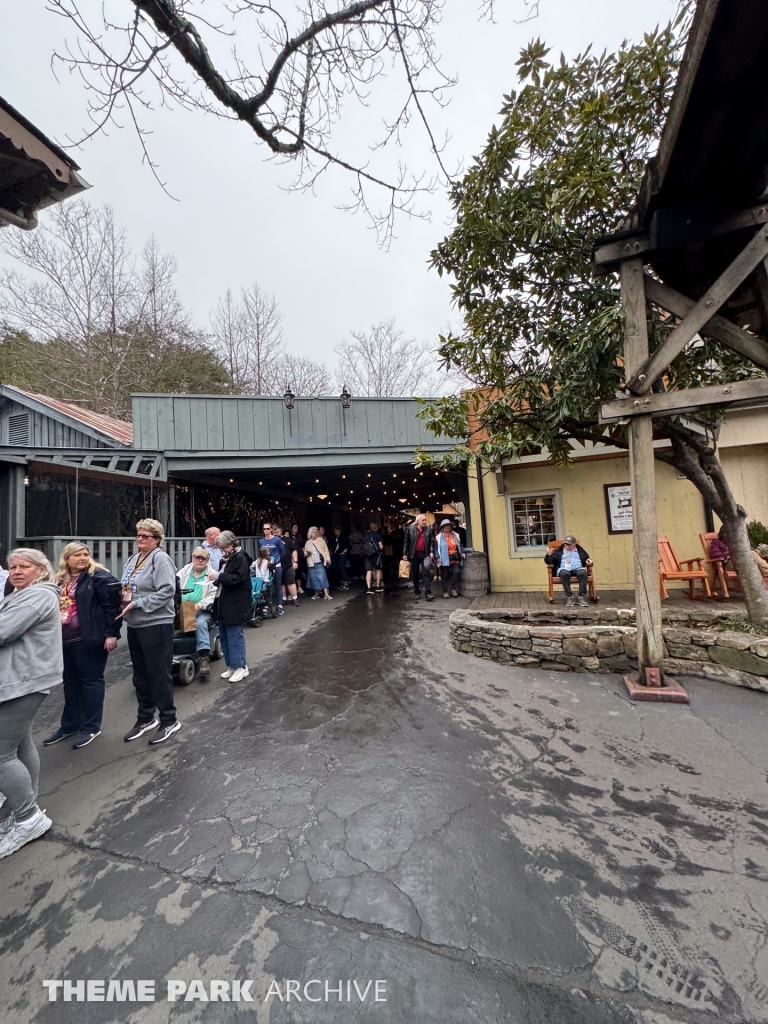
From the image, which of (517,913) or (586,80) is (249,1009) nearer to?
(517,913)

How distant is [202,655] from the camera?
5.19 meters

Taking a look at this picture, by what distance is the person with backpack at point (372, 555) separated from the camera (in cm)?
1143

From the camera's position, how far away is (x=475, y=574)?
940 centimetres

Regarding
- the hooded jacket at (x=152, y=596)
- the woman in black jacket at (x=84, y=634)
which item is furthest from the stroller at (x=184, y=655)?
the hooded jacket at (x=152, y=596)

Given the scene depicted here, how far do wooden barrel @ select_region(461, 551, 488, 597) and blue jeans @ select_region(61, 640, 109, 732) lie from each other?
7.26 meters

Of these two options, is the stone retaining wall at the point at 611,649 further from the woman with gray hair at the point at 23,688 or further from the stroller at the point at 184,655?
the woman with gray hair at the point at 23,688

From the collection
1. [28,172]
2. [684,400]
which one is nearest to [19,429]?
[28,172]

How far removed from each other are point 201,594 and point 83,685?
63.5 inches

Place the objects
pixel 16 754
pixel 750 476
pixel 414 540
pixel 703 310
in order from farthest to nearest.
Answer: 1. pixel 414 540
2. pixel 750 476
3. pixel 703 310
4. pixel 16 754

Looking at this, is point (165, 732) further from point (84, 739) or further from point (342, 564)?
point (342, 564)

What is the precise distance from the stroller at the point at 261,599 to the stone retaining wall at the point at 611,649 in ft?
13.3

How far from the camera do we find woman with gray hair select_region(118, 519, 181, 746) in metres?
3.57

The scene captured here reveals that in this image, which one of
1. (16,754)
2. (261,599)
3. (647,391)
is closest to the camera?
(16,754)

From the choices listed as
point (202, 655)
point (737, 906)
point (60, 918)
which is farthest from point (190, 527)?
point (737, 906)
